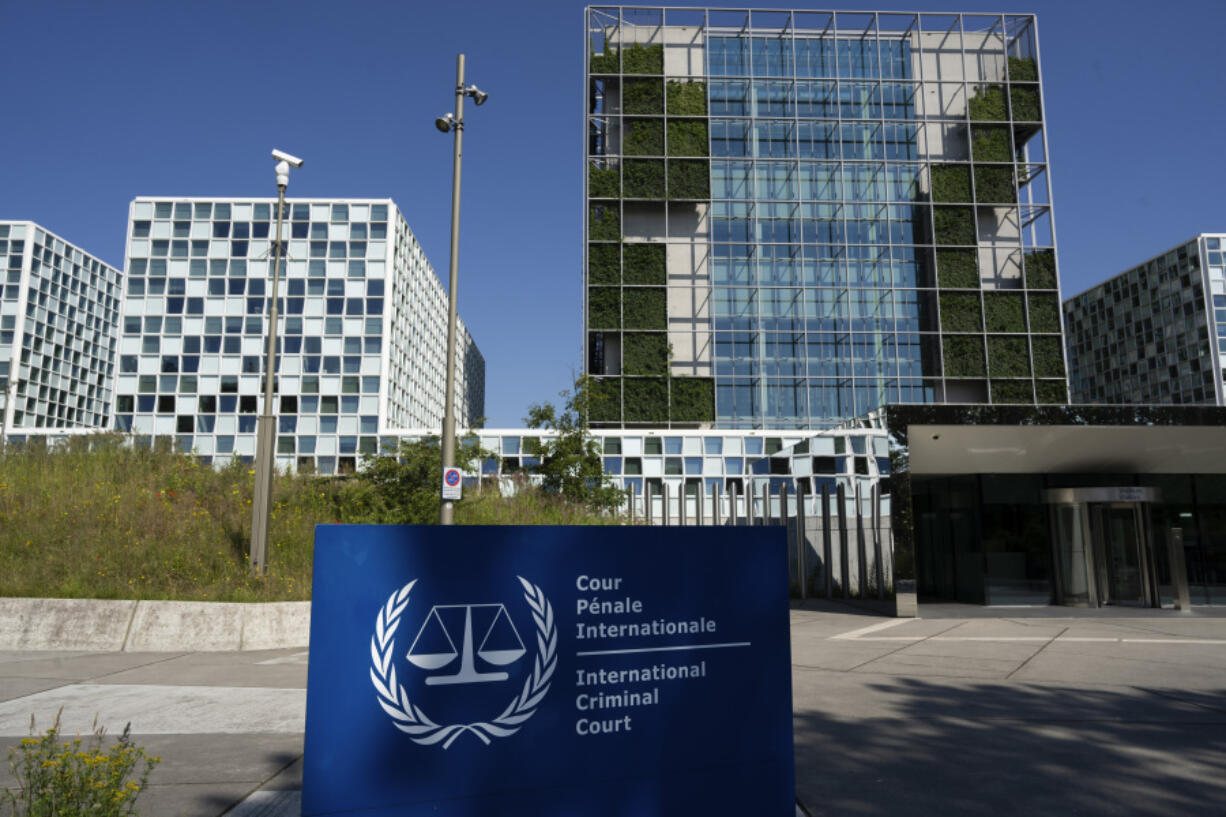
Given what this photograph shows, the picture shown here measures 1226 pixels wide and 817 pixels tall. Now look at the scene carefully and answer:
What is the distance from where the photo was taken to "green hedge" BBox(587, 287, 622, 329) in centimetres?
4525

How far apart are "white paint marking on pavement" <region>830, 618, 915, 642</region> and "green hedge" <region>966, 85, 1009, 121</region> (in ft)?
143

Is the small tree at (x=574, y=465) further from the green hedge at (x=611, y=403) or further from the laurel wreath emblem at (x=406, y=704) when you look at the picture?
the green hedge at (x=611, y=403)

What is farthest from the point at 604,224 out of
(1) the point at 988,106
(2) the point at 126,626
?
(2) the point at 126,626

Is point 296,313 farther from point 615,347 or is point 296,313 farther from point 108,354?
point 108,354

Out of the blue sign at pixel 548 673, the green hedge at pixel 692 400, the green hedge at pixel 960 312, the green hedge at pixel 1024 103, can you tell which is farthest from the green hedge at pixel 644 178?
the blue sign at pixel 548 673

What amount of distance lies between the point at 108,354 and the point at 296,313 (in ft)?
196

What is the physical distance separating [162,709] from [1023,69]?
57.4 meters

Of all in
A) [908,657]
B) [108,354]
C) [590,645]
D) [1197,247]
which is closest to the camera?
[590,645]

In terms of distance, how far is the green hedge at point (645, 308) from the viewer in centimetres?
4538

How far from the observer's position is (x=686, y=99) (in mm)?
47375

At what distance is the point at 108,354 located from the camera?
10125 cm

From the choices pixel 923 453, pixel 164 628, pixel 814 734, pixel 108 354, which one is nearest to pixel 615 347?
pixel 923 453

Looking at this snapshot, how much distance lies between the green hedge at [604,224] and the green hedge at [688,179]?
3.52 meters

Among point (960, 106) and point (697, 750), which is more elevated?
point (960, 106)
